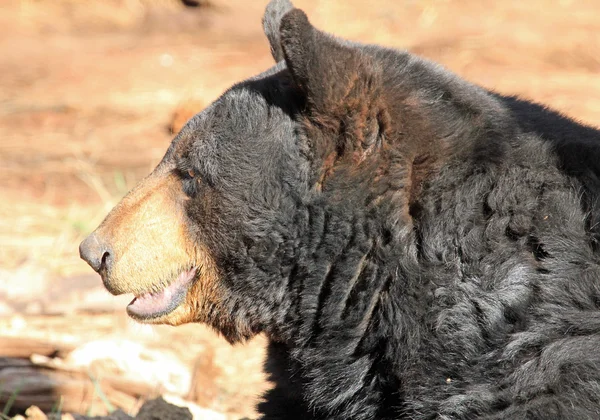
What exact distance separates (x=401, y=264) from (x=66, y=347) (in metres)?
2.92

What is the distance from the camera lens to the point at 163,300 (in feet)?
11.9

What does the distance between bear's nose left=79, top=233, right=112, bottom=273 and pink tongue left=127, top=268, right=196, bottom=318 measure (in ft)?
0.78

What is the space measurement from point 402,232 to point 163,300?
1.16 meters

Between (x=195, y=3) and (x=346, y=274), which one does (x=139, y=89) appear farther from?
(x=346, y=274)

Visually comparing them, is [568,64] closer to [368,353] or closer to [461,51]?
[461,51]

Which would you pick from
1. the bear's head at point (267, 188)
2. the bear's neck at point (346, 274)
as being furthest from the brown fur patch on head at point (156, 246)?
the bear's neck at point (346, 274)

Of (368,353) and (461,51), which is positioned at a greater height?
(461,51)

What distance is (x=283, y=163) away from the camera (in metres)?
3.29

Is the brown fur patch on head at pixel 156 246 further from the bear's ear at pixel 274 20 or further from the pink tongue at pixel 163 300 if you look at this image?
the bear's ear at pixel 274 20

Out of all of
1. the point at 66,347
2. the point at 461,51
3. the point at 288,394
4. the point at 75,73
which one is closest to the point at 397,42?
the point at 461,51

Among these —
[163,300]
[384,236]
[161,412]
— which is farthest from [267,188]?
[161,412]

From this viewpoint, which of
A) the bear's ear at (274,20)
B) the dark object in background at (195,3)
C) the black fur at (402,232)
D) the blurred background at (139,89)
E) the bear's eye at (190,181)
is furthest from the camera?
the dark object in background at (195,3)

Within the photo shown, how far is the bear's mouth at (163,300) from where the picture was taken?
140 inches

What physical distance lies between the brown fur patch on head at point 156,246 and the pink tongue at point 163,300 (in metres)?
0.02
